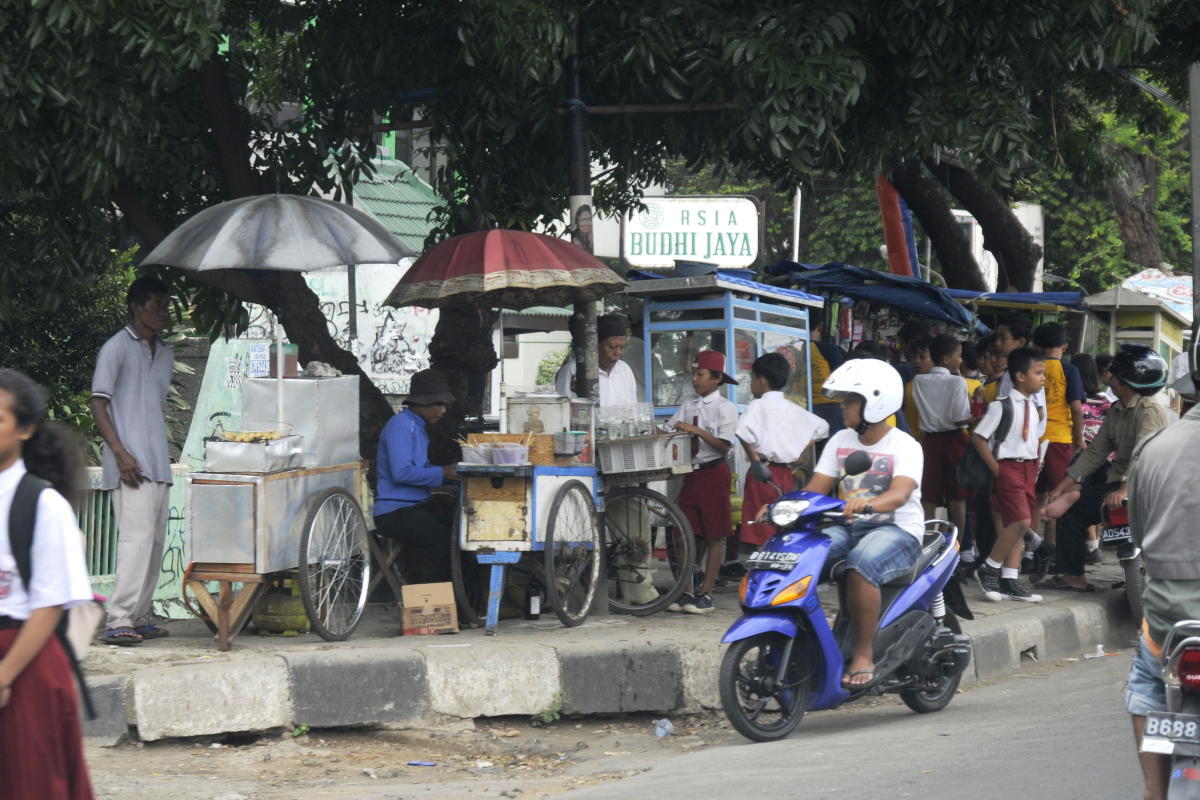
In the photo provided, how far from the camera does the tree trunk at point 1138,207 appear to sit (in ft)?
70.1

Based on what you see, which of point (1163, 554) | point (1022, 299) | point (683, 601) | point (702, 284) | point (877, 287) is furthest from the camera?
point (1022, 299)

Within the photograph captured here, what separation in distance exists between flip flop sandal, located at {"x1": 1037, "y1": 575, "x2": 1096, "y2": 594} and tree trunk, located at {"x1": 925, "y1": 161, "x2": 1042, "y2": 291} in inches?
226

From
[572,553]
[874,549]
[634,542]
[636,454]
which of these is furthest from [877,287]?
[874,549]

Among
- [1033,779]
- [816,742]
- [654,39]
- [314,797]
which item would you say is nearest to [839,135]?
[654,39]

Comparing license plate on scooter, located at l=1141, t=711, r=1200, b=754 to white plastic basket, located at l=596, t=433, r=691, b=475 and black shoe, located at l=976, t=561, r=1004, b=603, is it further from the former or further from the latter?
black shoe, located at l=976, t=561, r=1004, b=603

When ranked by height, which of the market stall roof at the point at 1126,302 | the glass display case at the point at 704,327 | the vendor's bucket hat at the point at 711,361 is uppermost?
the market stall roof at the point at 1126,302

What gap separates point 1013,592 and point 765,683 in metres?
3.96

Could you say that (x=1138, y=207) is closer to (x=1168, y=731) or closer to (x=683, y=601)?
(x=683, y=601)

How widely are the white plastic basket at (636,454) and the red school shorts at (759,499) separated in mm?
583

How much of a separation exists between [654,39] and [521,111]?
0.96 metres

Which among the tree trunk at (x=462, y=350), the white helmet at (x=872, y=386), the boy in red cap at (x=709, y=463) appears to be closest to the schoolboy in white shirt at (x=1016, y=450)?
the boy in red cap at (x=709, y=463)

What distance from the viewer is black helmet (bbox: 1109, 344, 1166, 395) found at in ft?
28.4

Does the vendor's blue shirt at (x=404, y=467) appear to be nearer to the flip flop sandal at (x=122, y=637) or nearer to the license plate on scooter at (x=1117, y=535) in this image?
the flip flop sandal at (x=122, y=637)

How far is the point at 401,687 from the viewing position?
687 cm
